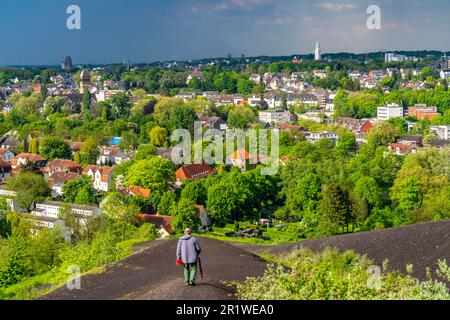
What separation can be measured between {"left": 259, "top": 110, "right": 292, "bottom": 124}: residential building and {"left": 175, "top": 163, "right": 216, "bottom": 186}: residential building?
16164 mm

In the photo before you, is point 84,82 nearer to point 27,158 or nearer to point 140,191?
point 27,158

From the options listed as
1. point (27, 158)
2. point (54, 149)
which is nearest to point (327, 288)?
point (27, 158)

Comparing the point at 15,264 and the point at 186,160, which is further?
the point at 186,160

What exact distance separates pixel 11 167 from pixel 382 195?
1629 cm

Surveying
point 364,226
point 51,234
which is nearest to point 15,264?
point 51,234

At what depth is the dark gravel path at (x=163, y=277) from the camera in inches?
253

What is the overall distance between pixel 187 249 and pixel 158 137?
2712 centimetres

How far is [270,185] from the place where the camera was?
22594 mm

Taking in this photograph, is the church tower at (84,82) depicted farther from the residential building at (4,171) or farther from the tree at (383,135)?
the tree at (383,135)

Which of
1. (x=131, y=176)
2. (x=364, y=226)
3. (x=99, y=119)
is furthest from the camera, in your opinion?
(x=99, y=119)

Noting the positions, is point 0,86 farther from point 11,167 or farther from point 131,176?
point 131,176

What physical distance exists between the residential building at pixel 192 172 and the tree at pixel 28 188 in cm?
477

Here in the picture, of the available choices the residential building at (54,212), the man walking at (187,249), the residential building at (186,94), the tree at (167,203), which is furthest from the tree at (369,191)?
the residential building at (186,94)
